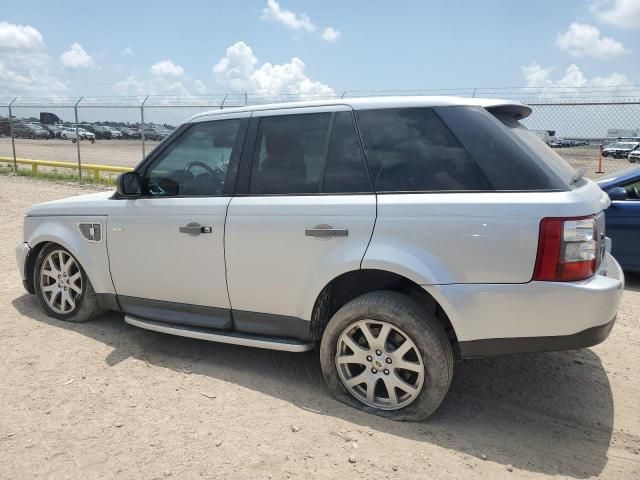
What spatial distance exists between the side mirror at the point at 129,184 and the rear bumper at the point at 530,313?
2.33 meters

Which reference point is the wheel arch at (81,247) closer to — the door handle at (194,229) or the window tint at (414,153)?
the door handle at (194,229)

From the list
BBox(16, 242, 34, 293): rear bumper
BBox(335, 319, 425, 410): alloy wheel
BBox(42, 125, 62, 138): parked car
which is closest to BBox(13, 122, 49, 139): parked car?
BBox(42, 125, 62, 138): parked car

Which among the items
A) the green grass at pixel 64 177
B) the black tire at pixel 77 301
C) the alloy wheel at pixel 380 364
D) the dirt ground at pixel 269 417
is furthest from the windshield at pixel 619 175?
the green grass at pixel 64 177

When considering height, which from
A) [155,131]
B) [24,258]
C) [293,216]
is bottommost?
[24,258]

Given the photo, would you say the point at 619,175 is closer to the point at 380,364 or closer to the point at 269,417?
the point at 380,364

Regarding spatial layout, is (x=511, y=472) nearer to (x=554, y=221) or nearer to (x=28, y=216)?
(x=554, y=221)

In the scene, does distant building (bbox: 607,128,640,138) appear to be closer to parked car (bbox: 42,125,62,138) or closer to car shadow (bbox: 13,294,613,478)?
car shadow (bbox: 13,294,613,478)

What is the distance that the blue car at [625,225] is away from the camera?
591cm

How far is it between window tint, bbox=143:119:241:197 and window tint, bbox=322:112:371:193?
2.65ft

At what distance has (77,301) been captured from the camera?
460 cm

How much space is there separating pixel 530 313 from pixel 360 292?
1099 millimetres

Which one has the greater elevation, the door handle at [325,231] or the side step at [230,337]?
the door handle at [325,231]

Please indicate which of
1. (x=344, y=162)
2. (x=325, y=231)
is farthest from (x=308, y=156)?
(x=325, y=231)

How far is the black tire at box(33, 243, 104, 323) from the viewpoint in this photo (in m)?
4.52
